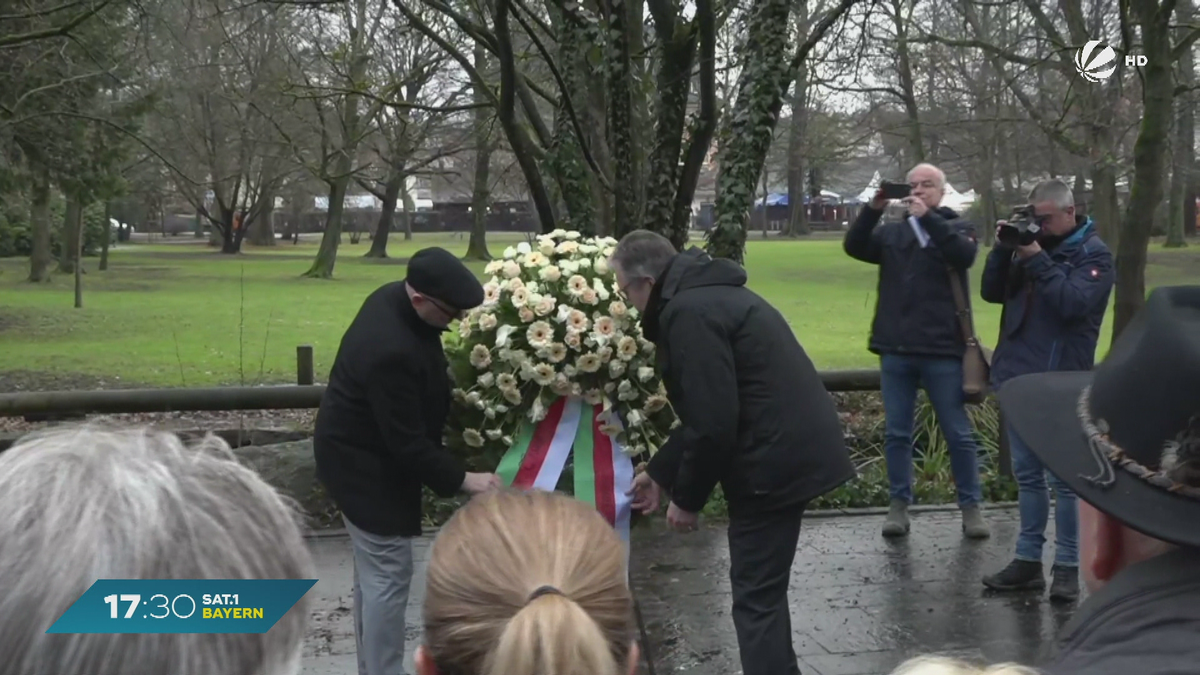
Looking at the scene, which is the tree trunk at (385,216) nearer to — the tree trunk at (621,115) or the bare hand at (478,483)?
the tree trunk at (621,115)

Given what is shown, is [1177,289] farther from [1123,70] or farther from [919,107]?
[919,107]

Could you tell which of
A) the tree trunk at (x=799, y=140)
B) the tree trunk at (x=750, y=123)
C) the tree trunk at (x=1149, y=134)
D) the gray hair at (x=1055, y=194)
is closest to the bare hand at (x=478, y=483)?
the gray hair at (x=1055, y=194)

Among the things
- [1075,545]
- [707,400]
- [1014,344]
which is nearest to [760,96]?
[1014,344]

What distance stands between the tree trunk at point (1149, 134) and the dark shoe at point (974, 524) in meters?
3.40

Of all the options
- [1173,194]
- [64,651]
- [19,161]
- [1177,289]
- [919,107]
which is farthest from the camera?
[1173,194]

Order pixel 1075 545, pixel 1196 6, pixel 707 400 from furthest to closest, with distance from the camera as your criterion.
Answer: pixel 1196 6 < pixel 1075 545 < pixel 707 400

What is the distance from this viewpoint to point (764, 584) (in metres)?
4.42

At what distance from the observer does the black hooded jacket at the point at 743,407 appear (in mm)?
4281

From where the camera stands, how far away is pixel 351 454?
444 cm

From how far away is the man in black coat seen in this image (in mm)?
4293

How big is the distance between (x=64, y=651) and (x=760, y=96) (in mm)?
6953

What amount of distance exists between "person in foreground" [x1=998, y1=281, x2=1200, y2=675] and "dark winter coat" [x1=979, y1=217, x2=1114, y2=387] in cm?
421

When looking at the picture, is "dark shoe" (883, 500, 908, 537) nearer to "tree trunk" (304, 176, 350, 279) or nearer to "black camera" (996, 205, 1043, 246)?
"black camera" (996, 205, 1043, 246)

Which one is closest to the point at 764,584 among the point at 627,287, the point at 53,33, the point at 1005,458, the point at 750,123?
the point at 627,287
